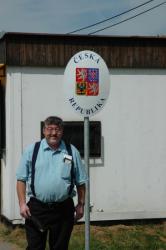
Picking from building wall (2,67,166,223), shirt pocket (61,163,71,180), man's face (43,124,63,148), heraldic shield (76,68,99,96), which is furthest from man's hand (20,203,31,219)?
building wall (2,67,166,223)

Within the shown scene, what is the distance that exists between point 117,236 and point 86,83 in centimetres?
364

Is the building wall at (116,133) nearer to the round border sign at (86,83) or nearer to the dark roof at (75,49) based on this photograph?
the dark roof at (75,49)

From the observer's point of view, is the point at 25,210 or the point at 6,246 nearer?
the point at 25,210

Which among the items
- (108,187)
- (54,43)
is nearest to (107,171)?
(108,187)

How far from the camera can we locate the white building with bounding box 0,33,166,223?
33.1 ft

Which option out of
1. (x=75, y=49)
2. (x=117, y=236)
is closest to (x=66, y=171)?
(x=117, y=236)

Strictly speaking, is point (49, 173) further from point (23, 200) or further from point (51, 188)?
point (23, 200)

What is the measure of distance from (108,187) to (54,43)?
2.50 metres

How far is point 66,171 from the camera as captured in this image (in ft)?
19.6

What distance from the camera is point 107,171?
10.4m

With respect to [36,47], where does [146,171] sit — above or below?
below

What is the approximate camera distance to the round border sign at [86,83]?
6.61 m

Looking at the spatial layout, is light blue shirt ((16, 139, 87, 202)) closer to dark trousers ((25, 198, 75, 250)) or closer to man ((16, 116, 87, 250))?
man ((16, 116, 87, 250))

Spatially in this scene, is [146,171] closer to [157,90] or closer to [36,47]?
[157,90]
